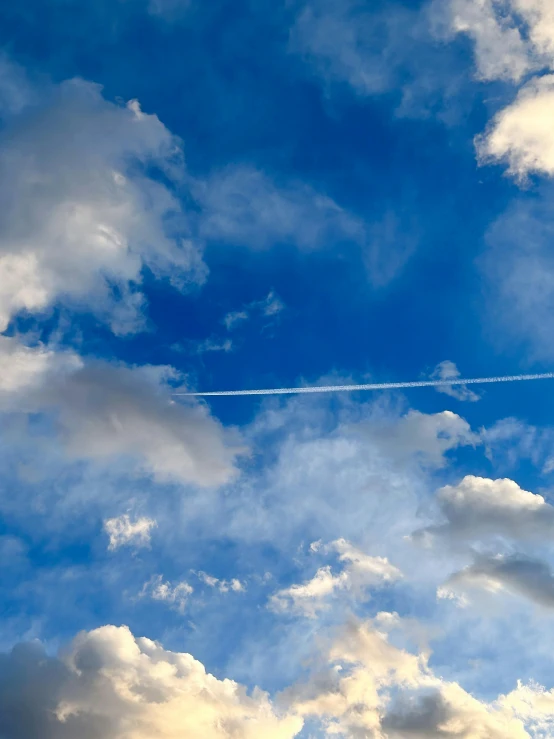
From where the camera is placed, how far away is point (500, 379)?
397 feet

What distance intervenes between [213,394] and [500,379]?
247 ft

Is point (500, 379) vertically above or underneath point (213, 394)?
above

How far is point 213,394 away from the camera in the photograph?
397 feet
